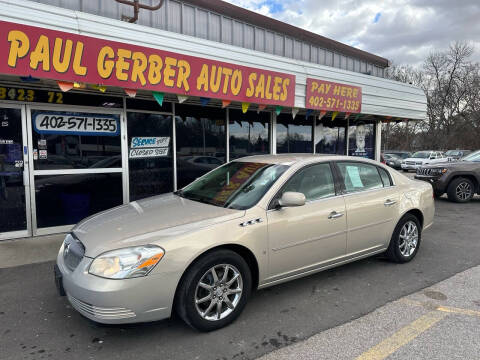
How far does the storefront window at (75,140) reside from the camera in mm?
5539

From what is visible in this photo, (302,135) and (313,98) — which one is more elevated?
(313,98)

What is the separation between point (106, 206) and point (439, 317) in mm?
5570

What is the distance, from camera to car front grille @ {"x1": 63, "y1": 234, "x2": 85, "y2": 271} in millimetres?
2701

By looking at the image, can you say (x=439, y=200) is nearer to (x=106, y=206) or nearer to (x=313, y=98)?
(x=313, y=98)

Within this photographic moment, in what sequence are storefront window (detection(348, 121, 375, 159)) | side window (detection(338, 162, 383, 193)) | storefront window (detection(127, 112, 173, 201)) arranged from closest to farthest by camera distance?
side window (detection(338, 162, 383, 193))
storefront window (detection(127, 112, 173, 201))
storefront window (detection(348, 121, 375, 159))

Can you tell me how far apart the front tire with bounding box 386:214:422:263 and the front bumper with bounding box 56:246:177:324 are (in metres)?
3.00

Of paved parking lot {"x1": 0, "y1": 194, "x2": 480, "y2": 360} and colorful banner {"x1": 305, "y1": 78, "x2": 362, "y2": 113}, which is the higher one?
colorful banner {"x1": 305, "y1": 78, "x2": 362, "y2": 113}

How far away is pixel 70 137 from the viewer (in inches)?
228

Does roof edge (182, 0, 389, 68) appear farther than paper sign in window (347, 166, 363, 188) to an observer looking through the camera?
Yes

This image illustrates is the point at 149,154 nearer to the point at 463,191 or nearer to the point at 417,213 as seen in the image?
the point at 417,213

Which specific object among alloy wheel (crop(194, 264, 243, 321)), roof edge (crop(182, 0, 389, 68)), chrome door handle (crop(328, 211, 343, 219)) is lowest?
alloy wheel (crop(194, 264, 243, 321))

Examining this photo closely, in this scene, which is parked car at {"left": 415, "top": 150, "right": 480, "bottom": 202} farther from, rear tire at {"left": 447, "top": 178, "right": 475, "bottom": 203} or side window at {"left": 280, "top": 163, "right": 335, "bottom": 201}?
side window at {"left": 280, "top": 163, "right": 335, "bottom": 201}

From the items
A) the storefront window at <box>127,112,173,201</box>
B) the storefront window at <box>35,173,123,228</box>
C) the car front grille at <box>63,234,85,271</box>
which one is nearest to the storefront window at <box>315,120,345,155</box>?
the storefront window at <box>127,112,173,201</box>

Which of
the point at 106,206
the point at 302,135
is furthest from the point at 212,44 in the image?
the point at 302,135
